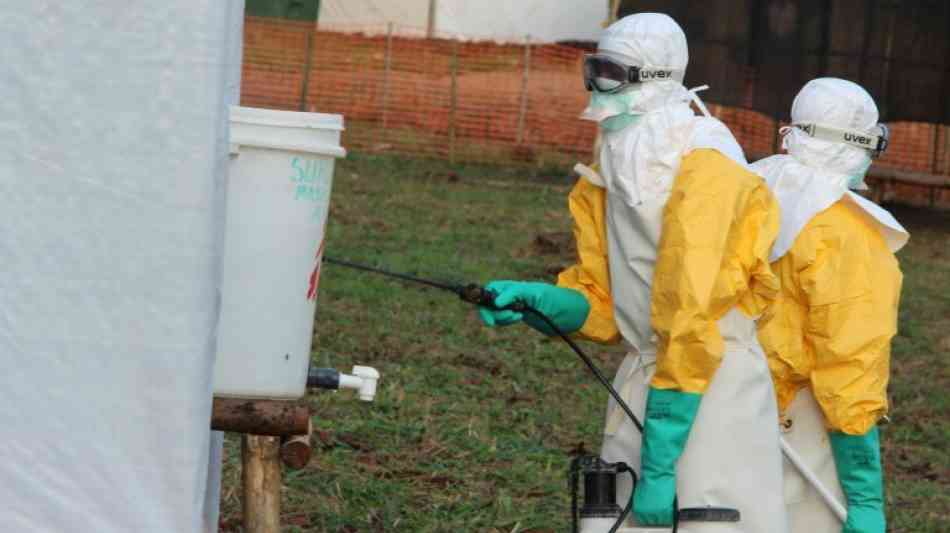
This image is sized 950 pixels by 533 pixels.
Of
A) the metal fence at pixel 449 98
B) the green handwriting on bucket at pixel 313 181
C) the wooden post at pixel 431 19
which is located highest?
the wooden post at pixel 431 19

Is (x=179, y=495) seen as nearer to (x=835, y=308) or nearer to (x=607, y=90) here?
(x=607, y=90)

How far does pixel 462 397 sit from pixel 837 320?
3.36 m

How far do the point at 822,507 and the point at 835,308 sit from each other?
0.56 metres

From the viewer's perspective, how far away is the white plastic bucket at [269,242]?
11.3ft

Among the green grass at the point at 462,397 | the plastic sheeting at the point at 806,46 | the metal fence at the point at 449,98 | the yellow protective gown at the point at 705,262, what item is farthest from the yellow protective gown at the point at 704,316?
the metal fence at the point at 449,98

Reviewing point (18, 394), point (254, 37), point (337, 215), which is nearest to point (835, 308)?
point (18, 394)

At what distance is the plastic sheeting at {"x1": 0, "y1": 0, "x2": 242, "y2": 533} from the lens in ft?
9.99

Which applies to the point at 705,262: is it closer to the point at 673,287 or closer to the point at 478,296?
the point at 673,287

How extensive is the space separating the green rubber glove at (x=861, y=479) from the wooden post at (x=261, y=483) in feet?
4.97

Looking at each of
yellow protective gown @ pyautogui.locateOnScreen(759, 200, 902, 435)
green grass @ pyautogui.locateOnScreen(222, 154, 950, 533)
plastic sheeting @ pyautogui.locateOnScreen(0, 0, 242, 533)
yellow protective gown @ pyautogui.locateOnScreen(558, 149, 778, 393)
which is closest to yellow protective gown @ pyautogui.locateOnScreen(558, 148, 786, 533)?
yellow protective gown @ pyautogui.locateOnScreen(558, 149, 778, 393)

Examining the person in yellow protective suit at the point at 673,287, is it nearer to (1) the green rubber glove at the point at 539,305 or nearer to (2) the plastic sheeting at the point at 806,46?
(1) the green rubber glove at the point at 539,305

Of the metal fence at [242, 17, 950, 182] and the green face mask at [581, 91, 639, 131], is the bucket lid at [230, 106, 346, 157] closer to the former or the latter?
the green face mask at [581, 91, 639, 131]

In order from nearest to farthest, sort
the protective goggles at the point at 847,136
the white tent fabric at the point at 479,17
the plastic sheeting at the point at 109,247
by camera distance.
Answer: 1. the plastic sheeting at the point at 109,247
2. the protective goggles at the point at 847,136
3. the white tent fabric at the point at 479,17

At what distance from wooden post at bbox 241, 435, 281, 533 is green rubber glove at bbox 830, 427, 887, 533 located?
1.51m
